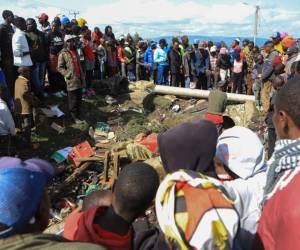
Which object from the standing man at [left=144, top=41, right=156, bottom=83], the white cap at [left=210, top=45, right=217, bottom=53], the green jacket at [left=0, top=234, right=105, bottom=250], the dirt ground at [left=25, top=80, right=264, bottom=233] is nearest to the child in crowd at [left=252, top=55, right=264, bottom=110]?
the dirt ground at [left=25, top=80, right=264, bottom=233]

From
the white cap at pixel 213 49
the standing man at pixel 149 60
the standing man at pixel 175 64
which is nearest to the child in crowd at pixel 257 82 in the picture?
the standing man at pixel 175 64

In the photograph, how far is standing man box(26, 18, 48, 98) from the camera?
364 inches

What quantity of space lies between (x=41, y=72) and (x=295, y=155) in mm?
8698

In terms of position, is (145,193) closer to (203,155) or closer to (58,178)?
(203,155)

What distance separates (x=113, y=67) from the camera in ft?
42.7

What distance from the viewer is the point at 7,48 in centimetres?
845

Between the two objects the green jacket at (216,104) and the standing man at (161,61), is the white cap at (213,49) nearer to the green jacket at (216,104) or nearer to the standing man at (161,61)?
the standing man at (161,61)

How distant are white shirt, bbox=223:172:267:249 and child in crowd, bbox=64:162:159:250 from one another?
0.47m

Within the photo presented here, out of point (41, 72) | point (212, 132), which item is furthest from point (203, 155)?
point (41, 72)

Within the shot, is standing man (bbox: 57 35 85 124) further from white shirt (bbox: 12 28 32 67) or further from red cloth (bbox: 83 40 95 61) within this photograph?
red cloth (bbox: 83 40 95 61)

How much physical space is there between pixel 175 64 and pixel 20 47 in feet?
19.8

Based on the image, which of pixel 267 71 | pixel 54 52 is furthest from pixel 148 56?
pixel 267 71

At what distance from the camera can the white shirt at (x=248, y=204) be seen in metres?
1.96

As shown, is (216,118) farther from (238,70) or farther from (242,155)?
(238,70)
